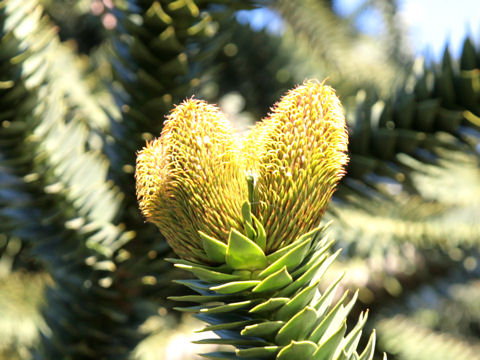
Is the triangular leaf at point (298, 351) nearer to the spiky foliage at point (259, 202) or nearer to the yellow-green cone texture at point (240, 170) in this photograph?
the spiky foliage at point (259, 202)

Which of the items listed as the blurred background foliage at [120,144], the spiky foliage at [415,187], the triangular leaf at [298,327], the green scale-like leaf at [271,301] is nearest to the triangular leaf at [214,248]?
the green scale-like leaf at [271,301]

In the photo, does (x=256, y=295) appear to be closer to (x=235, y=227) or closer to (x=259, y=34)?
(x=235, y=227)

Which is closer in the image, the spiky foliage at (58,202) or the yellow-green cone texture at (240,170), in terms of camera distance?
the yellow-green cone texture at (240,170)

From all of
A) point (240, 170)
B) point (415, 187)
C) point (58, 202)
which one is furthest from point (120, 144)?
point (415, 187)

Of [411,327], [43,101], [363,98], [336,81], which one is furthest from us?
[411,327]

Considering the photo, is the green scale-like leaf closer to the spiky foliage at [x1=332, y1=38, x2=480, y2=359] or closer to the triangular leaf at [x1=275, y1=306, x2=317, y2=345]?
the triangular leaf at [x1=275, y1=306, x2=317, y2=345]

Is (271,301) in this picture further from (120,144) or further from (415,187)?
(415,187)

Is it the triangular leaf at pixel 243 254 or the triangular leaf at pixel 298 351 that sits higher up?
the triangular leaf at pixel 243 254

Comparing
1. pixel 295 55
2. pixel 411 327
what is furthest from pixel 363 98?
pixel 411 327
